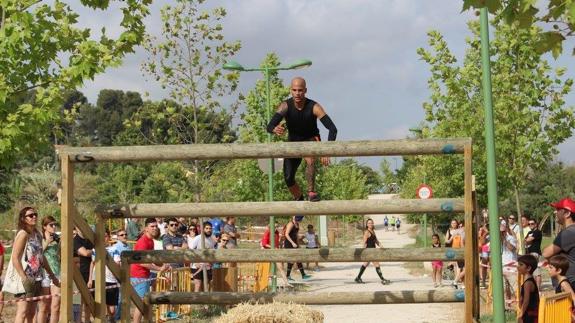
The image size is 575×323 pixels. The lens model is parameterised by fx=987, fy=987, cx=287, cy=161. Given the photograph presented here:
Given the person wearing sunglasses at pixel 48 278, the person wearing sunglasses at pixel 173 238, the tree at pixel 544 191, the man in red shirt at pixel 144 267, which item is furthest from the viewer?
the tree at pixel 544 191

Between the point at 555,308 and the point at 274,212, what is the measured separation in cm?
288

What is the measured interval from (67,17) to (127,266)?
8232mm

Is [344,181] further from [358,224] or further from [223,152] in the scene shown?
[223,152]

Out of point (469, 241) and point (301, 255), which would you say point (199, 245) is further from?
point (469, 241)

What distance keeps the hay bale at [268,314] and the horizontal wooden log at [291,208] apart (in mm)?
862

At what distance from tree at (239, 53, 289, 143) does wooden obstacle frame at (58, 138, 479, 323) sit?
1053 inches

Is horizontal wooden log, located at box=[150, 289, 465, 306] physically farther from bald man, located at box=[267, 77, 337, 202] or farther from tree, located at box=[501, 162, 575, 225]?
tree, located at box=[501, 162, 575, 225]

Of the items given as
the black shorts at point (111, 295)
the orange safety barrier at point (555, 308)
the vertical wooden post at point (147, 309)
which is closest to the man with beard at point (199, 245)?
the black shorts at point (111, 295)

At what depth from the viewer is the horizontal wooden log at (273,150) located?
8711mm

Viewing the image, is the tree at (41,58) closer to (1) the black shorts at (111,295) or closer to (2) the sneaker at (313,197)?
(1) the black shorts at (111,295)

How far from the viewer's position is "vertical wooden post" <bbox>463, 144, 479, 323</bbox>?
8.75m

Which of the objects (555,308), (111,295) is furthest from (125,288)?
(111,295)

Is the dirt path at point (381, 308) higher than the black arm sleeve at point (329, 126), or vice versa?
the black arm sleeve at point (329, 126)

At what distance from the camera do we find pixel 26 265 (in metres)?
12.5
